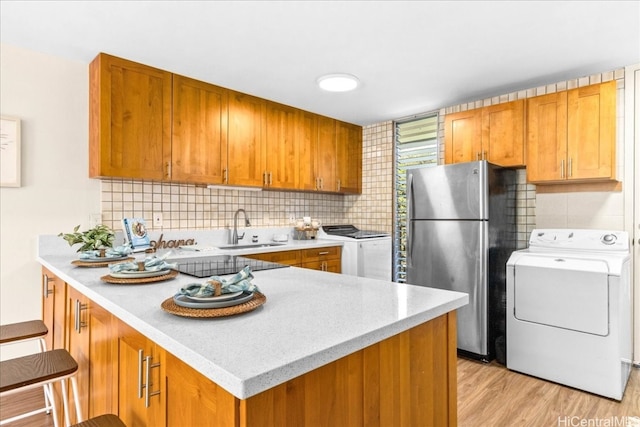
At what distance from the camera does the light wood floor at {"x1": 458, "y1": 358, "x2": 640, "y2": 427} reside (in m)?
2.02

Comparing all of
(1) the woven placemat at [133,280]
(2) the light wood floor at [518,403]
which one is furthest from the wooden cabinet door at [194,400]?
(2) the light wood floor at [518,403]

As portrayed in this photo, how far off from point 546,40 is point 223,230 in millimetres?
2929

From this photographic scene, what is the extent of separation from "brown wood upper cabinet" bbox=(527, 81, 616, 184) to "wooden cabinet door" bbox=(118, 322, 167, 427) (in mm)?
2969

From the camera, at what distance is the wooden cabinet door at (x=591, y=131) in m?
2.56

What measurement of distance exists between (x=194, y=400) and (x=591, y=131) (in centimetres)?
310

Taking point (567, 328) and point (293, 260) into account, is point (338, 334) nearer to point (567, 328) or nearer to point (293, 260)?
point (567, 328)

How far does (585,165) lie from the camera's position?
8.70 feet

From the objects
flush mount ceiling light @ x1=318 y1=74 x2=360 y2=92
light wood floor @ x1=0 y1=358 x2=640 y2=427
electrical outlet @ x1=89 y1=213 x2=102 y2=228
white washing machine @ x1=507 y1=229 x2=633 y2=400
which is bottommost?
light wood floor @ x1=0 y1=358 x2=640 y2=427

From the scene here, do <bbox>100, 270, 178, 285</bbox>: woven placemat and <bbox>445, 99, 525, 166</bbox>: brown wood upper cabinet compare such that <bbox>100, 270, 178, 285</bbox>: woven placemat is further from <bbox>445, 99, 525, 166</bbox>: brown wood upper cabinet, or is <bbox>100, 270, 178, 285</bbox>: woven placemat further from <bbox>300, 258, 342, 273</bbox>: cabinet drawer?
<bbox>445, 99, 525, 166</bbox>: brown wood upper cabinet

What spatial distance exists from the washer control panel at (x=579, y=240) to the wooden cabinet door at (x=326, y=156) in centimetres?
208

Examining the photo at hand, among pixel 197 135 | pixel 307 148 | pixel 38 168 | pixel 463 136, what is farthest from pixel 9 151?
pixel 463 136

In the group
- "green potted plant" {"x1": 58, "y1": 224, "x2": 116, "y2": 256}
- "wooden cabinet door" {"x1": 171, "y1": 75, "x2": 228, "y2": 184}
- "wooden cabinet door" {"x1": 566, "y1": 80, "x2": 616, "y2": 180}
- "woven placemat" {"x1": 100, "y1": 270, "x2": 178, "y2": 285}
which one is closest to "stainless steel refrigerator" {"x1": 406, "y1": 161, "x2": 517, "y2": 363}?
"wooden cabinet door" {"x1": 566, "y1": 80, "x2": 616, "y2": 180}

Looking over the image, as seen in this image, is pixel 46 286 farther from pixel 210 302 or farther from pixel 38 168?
pixel 210 302

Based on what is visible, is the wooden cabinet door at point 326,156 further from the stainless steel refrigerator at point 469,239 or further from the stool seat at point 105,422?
the stool seat at point 105,422
